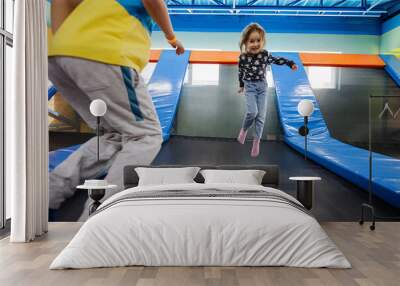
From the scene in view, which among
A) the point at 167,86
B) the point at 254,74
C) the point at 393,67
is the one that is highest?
the point at 393,67

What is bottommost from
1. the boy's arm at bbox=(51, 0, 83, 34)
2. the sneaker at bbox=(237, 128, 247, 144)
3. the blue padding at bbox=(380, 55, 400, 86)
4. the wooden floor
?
the wooden floor

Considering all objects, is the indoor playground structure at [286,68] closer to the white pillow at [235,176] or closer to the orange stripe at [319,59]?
the orange stripe at [319,59]

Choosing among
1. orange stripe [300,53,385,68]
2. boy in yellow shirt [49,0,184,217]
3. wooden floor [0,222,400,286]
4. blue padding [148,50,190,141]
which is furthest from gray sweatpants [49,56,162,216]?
orange stripe [300,53,385,68]

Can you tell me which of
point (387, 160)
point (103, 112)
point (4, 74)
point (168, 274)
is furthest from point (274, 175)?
point (4, 74)

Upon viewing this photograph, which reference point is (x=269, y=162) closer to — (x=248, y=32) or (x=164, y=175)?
(x=164, y=175)

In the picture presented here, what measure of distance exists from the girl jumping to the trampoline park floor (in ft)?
0.61

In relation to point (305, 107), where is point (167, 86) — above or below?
above

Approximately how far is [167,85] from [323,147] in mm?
2094

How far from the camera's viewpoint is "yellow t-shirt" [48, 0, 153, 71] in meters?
5.91

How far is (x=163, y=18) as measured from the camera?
617cm

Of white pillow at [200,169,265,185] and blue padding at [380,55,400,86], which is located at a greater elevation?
blue padding at [380,55,400,86]

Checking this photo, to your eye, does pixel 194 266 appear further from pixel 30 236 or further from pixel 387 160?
pixel 387 160

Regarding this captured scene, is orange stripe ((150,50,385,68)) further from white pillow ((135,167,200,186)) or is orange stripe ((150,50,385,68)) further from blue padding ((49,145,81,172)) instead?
blue padding ((49,145,81,172))

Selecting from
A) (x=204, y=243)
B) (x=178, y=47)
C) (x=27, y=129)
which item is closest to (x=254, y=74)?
(x=178, y=47)
